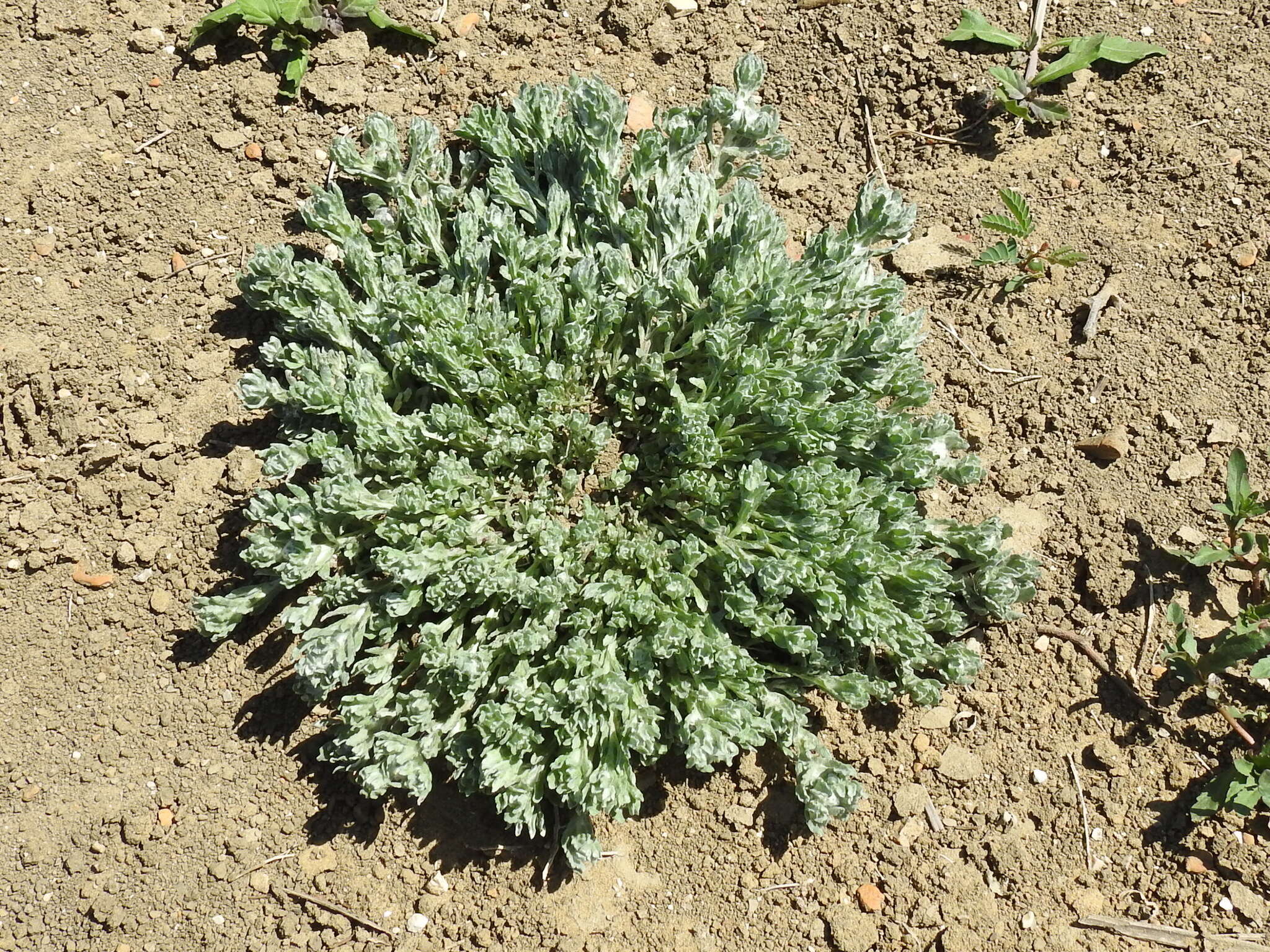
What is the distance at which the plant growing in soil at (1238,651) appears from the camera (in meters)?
3.79

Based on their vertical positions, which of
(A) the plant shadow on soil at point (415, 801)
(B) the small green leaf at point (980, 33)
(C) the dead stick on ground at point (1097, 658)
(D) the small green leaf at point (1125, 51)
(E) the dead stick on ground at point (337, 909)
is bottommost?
(E) the dead stick on ground at point (337, 909)

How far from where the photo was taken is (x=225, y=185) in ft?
16.3

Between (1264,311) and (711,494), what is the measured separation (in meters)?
2.83

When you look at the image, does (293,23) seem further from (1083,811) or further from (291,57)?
(1083,811)

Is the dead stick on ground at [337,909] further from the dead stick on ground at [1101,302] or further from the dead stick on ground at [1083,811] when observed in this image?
the dead stick on ground at [1101,302]

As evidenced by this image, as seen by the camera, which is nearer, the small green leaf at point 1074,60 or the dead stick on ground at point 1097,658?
the dead stick on ground at point 1097,658

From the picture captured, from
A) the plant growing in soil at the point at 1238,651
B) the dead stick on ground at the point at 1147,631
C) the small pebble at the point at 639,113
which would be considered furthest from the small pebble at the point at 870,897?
the small pebble at the point at 639,113

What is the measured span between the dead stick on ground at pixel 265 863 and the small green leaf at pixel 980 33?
199 inches

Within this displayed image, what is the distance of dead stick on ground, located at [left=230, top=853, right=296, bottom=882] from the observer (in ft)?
12.9

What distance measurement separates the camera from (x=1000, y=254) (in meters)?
4.66

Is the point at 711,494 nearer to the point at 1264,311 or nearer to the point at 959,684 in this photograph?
the point at 959,684

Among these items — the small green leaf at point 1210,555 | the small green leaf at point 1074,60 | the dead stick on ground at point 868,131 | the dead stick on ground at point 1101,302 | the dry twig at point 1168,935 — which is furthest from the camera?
the dead stick on ground at point 868,131

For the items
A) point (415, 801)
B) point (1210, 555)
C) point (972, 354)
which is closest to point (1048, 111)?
point (972, 354)

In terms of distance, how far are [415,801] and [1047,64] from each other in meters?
4.77
